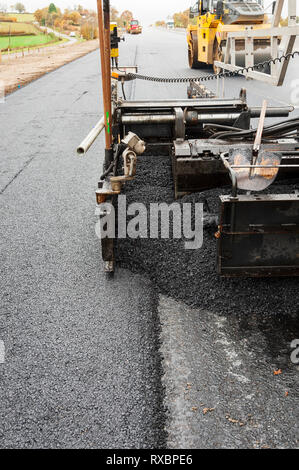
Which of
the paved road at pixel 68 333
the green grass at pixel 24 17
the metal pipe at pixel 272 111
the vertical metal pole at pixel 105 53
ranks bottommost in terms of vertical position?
the paved road at pixel 68 333

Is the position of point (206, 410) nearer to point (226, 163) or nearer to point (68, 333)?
point (68, 333)

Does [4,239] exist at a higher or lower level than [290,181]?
lower

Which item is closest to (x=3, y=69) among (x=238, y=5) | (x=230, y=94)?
(x=238, y=5)

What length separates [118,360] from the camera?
106 inches

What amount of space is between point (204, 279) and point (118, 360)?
1.02 metres

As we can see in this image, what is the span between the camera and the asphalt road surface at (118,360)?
2.19m

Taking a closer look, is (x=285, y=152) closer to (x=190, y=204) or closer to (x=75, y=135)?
(x=190, y=204)

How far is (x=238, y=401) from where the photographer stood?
235 centimetres

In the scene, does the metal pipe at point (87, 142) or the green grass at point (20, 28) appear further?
the green grass at point (20, 28)

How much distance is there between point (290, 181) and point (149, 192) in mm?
1397

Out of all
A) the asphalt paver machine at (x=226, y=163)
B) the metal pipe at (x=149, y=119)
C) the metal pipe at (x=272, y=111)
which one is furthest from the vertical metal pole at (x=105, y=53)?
the metal pipe at (x=272, y=111)

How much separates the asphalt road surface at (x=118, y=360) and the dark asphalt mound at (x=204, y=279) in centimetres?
8

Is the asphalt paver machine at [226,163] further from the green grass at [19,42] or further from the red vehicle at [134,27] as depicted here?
the red vehicle at [134,27]

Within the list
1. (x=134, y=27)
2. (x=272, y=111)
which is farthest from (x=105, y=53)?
(x=134, y=27)
